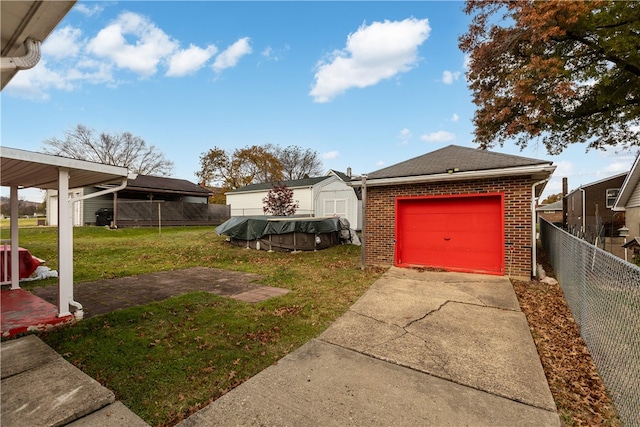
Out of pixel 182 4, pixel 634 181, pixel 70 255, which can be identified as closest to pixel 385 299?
pixel 70 255

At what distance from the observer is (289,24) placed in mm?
10172

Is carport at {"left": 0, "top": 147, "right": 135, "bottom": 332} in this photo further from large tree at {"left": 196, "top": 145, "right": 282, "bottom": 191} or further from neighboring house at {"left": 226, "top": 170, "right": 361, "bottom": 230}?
large tree at {"left": 196, "top": 145, "right": 282, "bottom": 191}

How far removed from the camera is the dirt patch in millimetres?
5136

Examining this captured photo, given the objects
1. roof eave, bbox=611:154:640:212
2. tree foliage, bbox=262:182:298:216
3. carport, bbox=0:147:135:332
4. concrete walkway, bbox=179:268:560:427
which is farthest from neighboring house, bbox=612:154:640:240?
carport, bbox=0:147:135:332

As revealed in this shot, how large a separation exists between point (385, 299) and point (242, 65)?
1165 centimetres

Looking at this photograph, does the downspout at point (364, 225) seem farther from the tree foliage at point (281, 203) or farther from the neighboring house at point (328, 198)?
the neighboring house at point (328, 198)

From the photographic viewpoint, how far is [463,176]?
23.7 feet

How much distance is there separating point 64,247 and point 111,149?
35826 mm

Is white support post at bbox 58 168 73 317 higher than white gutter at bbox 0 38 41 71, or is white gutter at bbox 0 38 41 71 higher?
white gutter at bbox 0 38 41 71

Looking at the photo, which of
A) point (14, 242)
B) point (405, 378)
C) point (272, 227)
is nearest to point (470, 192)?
point (405, 378)

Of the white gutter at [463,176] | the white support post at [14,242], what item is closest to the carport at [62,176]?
the white support post at [14,242]

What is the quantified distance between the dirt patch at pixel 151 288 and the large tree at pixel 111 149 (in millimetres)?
27324

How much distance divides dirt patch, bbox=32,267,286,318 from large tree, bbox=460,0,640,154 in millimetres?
11938

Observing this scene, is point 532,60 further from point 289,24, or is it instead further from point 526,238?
point 289,24
